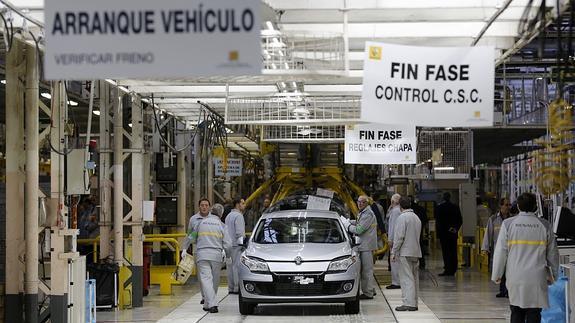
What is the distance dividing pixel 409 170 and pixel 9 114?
16.5 m

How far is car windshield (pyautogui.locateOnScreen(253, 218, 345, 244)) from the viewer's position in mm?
16828

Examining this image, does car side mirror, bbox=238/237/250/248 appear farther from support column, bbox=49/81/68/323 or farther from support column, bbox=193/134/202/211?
support column, bbox=193/134/202/211

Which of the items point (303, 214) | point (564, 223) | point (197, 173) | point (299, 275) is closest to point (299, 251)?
point (299, 275)

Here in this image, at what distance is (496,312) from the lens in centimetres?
1612

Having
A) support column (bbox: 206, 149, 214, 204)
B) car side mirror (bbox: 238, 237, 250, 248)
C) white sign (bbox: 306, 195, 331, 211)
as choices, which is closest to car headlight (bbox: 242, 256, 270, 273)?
car side mirror (bbox: 238, 237, 250, 248)

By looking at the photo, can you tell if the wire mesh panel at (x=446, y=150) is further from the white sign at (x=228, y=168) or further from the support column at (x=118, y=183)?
the support column at (x=118, y=183)

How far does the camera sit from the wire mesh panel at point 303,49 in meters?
9.86

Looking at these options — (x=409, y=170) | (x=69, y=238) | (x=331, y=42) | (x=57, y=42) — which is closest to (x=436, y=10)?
(x=331, y=42)

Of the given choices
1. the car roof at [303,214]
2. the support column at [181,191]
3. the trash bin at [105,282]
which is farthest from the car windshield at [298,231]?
the support column at [181,191]

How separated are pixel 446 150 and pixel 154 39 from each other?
1781 centimetres

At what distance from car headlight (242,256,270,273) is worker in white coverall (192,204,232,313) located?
57cm

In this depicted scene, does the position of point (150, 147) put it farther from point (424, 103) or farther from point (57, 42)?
point (57, 42)

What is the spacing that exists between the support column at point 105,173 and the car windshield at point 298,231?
239 centimetres

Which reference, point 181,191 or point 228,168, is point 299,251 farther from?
point 228,168
